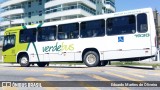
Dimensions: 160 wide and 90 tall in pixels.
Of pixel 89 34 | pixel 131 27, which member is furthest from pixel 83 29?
pixel 131 27

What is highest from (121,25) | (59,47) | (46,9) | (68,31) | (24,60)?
(46,9)

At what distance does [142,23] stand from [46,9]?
59.8 meters

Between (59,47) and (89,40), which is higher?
(89,40)

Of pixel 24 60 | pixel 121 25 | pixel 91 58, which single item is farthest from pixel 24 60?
pixel 121 25

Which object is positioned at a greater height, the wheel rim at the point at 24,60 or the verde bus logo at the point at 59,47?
the verde bus logo at the point at 59,47

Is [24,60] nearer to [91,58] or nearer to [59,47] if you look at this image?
[59,47]

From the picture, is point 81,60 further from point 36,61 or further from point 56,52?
point 36,61

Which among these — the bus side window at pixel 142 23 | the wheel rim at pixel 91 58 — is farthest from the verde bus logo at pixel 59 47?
the bus side window at pixel 142 23

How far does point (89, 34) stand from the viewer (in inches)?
782

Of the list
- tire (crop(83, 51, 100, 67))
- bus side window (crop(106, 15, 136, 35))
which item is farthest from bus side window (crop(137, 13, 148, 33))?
tire (crop(83, 51, 100, 67))

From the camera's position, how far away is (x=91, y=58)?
19766mm

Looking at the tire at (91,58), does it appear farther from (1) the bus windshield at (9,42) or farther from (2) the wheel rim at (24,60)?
(1) the bus windshield at (9,42)

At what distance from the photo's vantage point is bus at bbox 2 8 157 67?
707 inches

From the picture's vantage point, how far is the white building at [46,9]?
68938 millimetres
